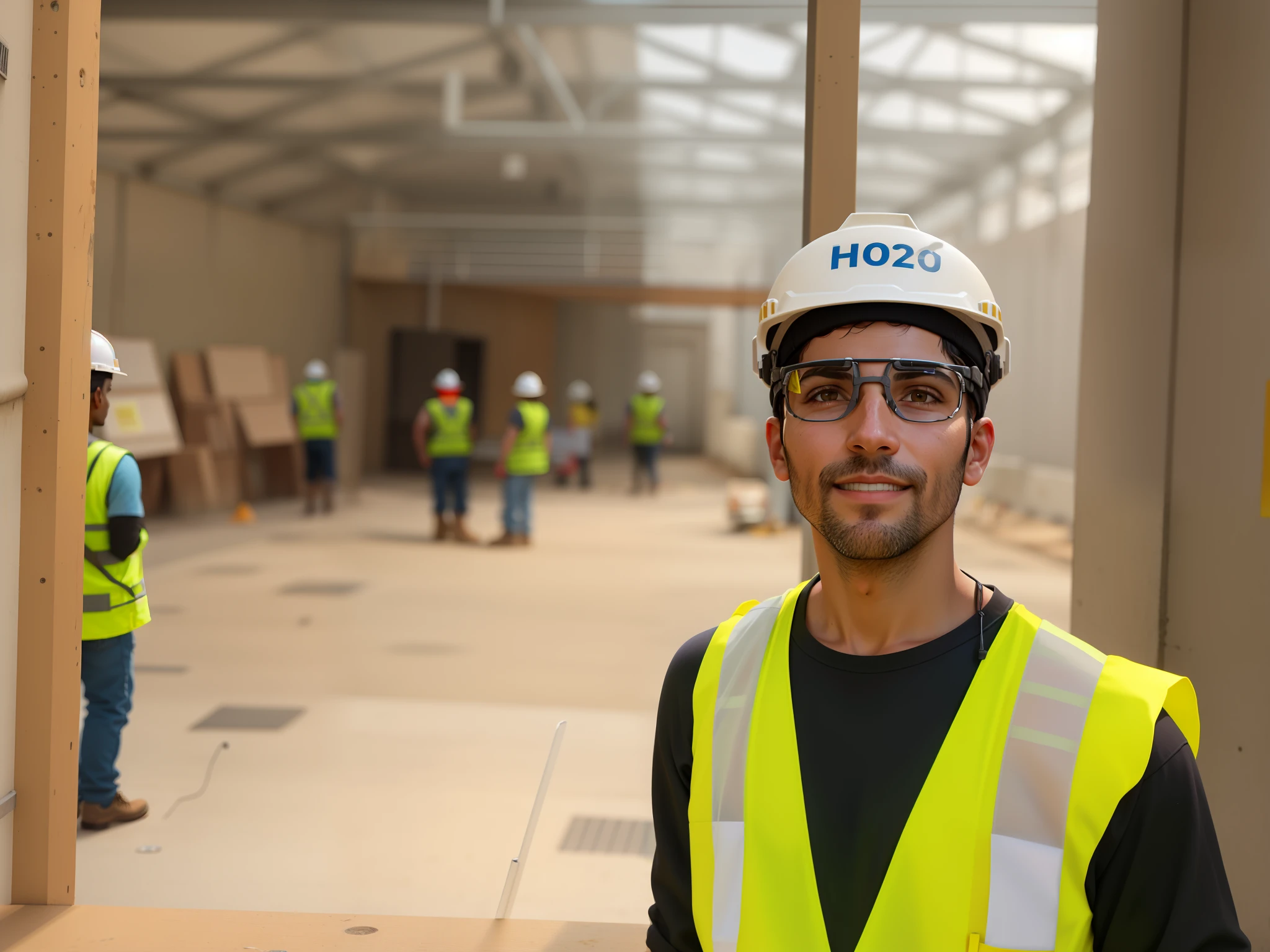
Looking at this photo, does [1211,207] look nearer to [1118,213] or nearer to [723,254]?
[1118,213]

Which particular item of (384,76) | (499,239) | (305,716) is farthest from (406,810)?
(499,239)

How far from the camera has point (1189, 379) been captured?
2887 mm

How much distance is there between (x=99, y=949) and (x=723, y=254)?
61.0 feet

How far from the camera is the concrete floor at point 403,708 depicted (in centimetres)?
398

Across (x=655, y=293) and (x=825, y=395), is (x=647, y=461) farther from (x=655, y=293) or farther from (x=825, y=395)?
(x=825, y=395)

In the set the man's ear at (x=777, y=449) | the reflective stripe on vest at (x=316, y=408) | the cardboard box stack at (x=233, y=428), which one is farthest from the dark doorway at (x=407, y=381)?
the man's ear at (x=777, y=449)

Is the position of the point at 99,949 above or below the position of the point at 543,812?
above

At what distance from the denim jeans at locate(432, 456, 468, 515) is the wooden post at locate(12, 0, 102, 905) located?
10485 mm

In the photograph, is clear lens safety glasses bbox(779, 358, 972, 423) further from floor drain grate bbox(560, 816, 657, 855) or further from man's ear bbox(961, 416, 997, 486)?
floor drain grate bbox(560, 816, 657, 855)

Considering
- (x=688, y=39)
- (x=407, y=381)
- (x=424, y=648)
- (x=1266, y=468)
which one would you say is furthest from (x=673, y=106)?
(x=1266, y=468)

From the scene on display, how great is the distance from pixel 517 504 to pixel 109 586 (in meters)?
8.71

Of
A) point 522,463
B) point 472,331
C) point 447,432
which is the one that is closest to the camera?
point 522,463

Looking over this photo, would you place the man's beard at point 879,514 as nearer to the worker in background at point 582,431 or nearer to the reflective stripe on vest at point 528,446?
the reflective stripe on vest at point 528,446

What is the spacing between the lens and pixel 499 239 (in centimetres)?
2086
